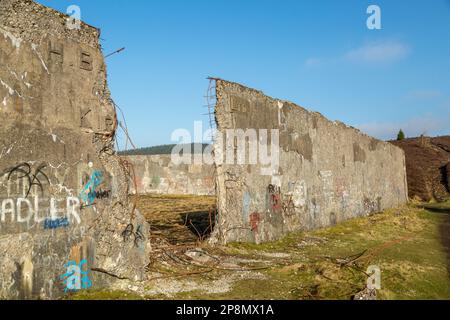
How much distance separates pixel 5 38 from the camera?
405 centimetres

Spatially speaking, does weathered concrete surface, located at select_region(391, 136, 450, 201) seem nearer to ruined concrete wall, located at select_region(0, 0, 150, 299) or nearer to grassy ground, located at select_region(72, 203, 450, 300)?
grassy ground, located at select_region(72, 203, 450, 300)

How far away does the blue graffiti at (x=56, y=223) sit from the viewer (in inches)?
169

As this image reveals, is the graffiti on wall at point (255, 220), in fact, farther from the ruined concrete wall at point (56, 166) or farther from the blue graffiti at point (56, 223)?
the blue graffiti at point (56, 223)

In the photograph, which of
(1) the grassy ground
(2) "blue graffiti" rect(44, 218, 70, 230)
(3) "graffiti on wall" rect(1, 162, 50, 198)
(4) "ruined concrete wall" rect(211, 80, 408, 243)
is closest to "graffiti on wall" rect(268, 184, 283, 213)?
(4) "ruined concrete wall" rect(211, 80, 408, 243)

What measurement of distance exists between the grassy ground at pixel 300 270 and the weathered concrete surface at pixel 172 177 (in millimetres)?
12950

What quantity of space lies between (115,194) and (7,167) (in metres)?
1.35

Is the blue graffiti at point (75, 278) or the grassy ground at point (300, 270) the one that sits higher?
the blue graffiti at point (75, 278)

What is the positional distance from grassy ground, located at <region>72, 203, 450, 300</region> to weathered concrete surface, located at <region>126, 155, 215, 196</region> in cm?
1295

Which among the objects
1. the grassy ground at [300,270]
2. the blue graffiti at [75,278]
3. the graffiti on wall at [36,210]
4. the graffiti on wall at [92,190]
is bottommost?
the grassy ground at [300,270]

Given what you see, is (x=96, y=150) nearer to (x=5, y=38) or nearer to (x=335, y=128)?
(x=5, y=38)

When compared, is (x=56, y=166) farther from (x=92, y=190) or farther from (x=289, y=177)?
(x=289, y=177)

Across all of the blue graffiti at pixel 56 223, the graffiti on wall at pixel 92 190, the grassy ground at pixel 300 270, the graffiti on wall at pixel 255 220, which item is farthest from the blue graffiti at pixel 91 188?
the graffiti on wall at pixel 255 220
